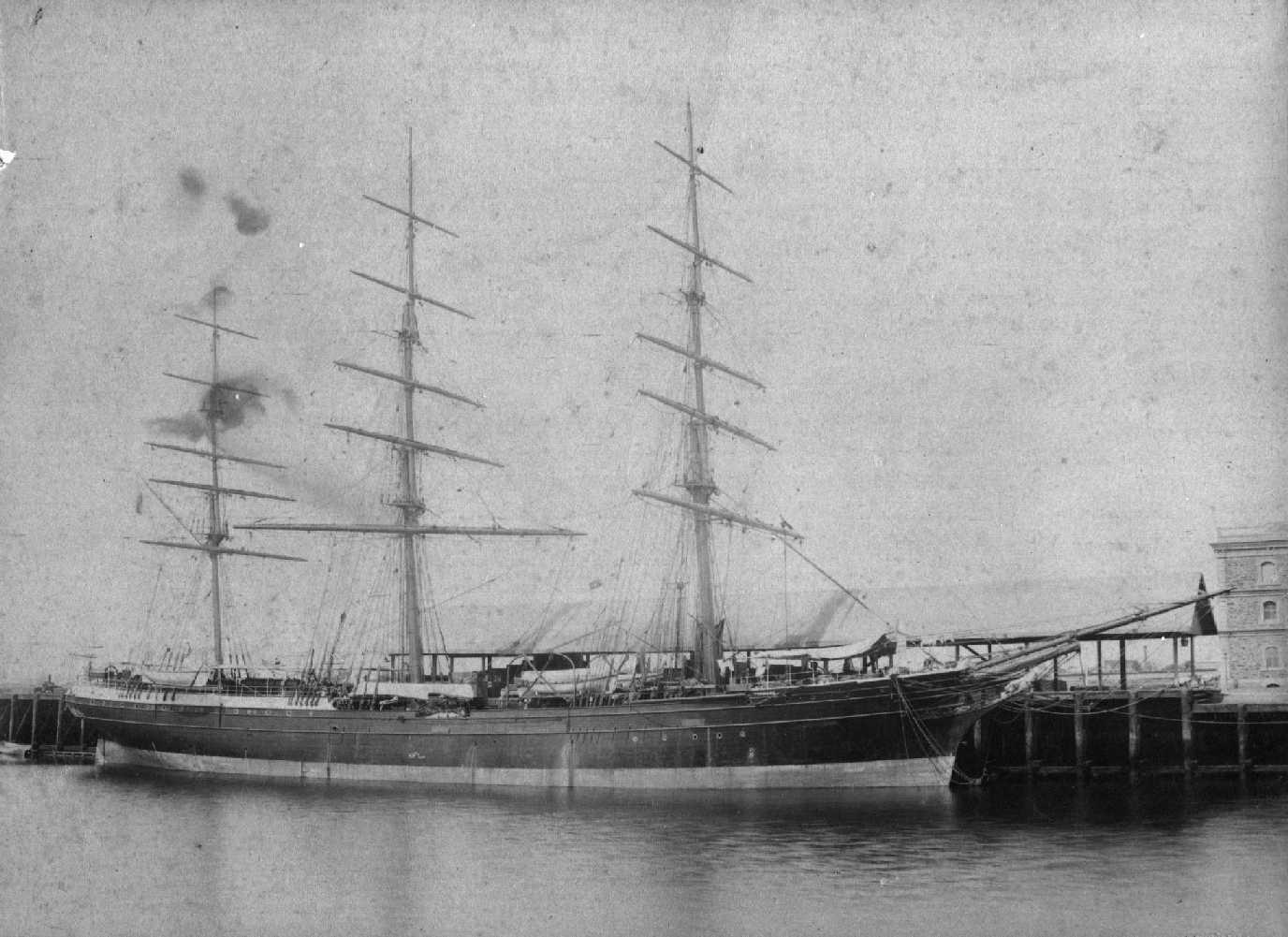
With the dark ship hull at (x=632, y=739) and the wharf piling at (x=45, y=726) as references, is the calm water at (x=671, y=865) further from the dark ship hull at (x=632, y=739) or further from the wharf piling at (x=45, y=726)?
the wharf piling at (x=45, y=726)

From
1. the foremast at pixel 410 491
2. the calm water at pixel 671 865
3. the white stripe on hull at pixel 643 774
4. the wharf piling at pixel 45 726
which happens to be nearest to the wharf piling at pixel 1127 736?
the calm water at pixel 671 865

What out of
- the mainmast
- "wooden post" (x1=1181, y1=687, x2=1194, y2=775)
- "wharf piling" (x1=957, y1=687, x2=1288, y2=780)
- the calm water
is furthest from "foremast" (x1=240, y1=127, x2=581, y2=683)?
"wooden post" (x1=1181, y1=687, x2=1194, y2=775)

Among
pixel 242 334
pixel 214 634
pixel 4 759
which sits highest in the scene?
pixel 242 334

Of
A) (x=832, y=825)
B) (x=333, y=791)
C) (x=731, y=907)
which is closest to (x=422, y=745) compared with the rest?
(x=333, y=791)

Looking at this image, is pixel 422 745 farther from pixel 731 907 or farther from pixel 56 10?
pixel 56 10

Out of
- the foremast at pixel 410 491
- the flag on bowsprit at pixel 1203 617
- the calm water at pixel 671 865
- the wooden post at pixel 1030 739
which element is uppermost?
the foremast at pixel 410 491

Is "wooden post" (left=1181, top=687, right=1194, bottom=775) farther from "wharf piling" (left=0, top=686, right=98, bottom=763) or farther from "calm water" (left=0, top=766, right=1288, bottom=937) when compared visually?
"wharf piling" (left=0, top=686, right=98, bottom=763)
